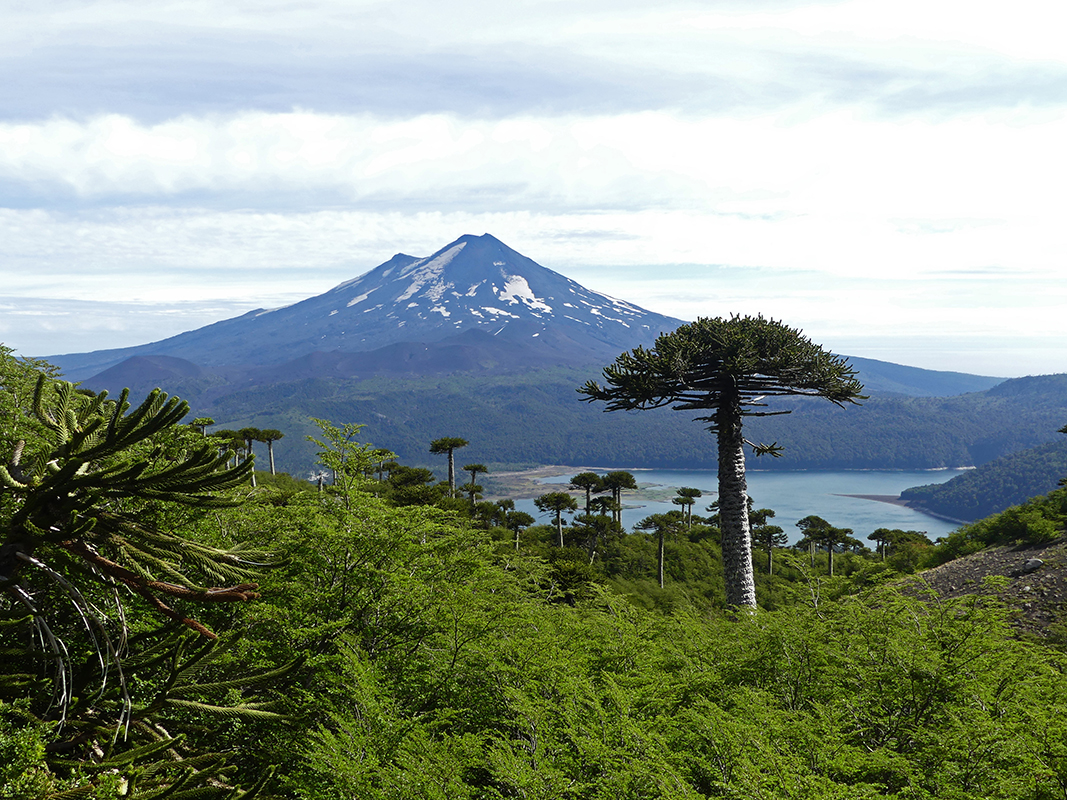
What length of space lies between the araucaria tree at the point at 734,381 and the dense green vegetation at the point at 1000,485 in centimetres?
17901

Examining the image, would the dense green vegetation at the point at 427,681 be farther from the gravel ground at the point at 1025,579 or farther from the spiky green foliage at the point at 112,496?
the gravel ground at the point at 1025,579

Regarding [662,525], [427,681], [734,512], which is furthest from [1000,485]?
[427,681]

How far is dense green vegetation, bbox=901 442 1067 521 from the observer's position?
162 metres

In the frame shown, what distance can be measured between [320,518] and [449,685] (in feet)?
10.2

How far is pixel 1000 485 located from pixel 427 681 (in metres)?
205

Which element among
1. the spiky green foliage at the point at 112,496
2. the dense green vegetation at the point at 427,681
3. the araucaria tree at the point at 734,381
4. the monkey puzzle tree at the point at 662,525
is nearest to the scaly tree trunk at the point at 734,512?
the araucaria tree at the point at 734,381

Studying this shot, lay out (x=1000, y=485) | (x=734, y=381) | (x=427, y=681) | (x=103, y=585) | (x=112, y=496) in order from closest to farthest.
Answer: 1. (x=112, y=496)
2. (x=103, y=585)
3. (x=427, y=681)
4. (x=734, y=381)
5. (x=1000, y=485)

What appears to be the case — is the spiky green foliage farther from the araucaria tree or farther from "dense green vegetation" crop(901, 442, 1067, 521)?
"dense green vegetation" crop(901, 442, 1067, 521)

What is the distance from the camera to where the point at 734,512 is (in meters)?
17.7

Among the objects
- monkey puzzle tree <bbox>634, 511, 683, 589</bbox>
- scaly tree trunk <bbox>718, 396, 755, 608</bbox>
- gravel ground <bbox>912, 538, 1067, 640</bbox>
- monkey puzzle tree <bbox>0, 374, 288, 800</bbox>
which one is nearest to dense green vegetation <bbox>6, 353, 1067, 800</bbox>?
monkey puzzle tree <bbox>0, 374, 288, 800</bbox>

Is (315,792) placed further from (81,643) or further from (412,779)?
(81,643)

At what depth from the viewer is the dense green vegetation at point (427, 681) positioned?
535 centimetres

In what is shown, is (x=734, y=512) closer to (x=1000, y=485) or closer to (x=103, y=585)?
(x=103, y=585)

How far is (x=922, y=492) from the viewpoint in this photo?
618 ft
